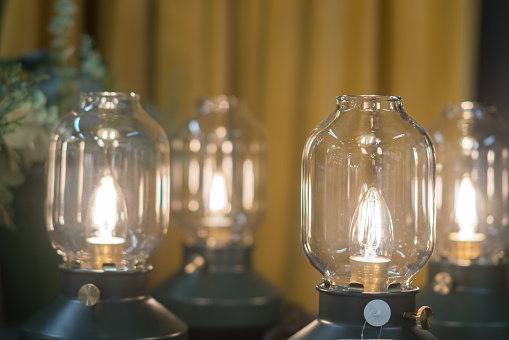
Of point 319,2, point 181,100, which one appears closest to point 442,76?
point 319,2

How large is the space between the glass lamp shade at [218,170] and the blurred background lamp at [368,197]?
1.42 ft

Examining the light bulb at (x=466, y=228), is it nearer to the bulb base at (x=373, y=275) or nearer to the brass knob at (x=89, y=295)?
the bulb base at (x=373, y=275)

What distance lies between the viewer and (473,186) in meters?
0.88

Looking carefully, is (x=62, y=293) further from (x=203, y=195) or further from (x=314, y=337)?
(x=203, y=195)

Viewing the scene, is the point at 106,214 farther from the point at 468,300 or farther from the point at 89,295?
the point at 468,300

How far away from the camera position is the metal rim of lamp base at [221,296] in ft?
3.09

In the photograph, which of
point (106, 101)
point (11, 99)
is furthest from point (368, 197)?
point (11, 99)

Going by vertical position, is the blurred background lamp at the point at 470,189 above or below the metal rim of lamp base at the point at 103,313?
above

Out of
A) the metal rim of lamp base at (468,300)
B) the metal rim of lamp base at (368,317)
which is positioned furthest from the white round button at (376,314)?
the metal rim of lamp base at (468,300)

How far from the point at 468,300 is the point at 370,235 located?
0.20 meters

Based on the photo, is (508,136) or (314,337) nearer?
(314,337)

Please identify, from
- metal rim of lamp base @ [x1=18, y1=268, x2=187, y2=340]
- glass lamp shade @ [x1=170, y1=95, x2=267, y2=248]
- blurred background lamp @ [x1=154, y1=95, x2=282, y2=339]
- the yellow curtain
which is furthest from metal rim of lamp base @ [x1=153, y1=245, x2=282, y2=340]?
the yellow curtain

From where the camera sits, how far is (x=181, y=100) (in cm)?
137

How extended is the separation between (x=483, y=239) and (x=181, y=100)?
0.71 meters
